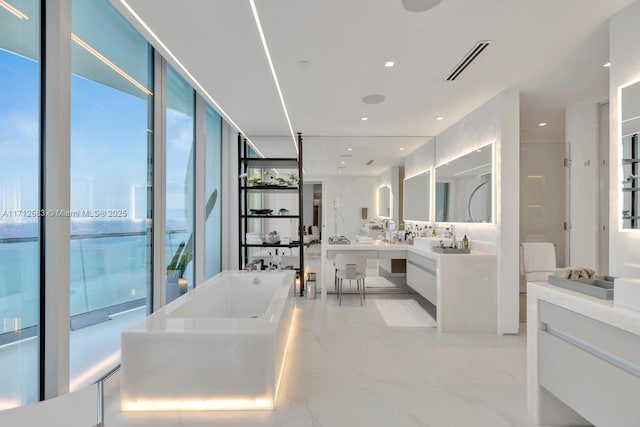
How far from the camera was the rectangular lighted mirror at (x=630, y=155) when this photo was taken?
2154mm

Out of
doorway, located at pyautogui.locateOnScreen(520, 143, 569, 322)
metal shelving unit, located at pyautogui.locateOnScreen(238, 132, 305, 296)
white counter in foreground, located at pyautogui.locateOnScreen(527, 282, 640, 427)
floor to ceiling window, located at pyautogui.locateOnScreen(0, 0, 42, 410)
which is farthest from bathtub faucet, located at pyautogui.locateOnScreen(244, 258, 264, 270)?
doorway, located at pyautogui.locateOnScreen(520, 143, 569, 322)

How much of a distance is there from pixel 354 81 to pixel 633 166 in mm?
2258

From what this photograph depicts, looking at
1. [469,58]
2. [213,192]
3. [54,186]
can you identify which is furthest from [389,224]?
[54,186]

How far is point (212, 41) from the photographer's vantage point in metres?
2.51

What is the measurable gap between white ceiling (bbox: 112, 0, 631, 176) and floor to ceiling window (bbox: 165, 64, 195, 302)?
48cm

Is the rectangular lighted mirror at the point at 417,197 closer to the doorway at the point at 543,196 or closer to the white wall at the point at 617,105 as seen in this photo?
the doorway at the point at 543,196

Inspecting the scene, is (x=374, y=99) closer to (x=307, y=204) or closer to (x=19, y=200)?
(x=307, y=204)

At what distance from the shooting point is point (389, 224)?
5.39 metres

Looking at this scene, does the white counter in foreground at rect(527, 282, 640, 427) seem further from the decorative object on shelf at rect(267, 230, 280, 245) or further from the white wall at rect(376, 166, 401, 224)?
the decorative object on shelf at rect(267, 230, 280, 245)

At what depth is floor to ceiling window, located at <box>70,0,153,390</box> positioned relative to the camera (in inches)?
88.0

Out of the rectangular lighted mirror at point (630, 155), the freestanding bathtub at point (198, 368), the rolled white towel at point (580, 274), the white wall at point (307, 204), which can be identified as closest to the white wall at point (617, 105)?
the rectangular lighted mirror at point (630, 155)

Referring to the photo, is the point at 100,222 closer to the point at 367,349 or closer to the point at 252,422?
the point at 252,422

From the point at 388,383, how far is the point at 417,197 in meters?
3.57

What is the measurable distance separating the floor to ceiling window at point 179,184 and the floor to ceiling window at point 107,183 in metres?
0.60
